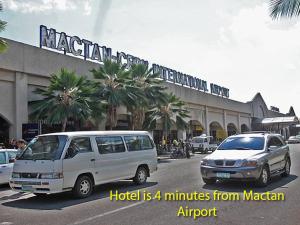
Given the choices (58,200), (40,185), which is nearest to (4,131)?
(58,200)

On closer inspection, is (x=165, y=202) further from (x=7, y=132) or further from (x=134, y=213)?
(x=7, y=132)

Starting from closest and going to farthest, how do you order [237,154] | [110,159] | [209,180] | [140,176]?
[237,154]
[110,159]
[209,180]
[140,176]

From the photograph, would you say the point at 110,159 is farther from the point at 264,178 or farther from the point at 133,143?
the point at 264,178

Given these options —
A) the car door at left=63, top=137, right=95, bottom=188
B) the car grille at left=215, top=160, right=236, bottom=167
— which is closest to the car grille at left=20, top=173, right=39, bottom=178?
the car door at left=63, top=137, right=95, bottom=188

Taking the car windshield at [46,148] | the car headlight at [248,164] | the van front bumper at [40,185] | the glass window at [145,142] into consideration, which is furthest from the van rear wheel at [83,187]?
the car headlight at [248,164]

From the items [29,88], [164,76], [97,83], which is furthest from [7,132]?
[164,76]

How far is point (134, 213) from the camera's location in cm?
795

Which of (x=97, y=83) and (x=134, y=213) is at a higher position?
(x=97, y=83)

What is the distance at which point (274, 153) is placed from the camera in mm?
11938

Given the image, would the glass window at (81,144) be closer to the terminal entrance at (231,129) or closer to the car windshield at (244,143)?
the car windshield at (244,143)

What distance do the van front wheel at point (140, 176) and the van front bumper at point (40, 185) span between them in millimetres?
3325

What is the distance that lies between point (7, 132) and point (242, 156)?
16.6 metres

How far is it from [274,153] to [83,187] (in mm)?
5969

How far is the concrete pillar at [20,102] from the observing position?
22641 millimetres
